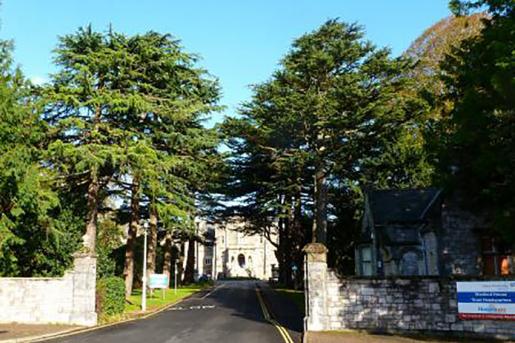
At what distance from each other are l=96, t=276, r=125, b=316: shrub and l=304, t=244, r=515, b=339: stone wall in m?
9.33

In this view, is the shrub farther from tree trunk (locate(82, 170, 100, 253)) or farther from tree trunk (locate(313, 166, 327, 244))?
tree trunk (locate(313, 166, 327, 244))

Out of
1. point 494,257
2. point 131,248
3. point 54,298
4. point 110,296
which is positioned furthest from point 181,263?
point 494,257

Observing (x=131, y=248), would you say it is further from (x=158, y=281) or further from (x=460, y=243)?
(x=460, y=243)

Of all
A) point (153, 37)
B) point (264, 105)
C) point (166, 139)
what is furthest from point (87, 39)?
point (264, 105)

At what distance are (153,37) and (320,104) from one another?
11021mm

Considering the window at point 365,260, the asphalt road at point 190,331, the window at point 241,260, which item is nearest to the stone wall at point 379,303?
the asphalt road at point 190,331

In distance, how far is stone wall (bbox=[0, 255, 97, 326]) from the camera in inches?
805

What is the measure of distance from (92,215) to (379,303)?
1766 centimetres

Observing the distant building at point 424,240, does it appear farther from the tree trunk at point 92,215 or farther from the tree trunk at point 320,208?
the tree trunk at point 92,215

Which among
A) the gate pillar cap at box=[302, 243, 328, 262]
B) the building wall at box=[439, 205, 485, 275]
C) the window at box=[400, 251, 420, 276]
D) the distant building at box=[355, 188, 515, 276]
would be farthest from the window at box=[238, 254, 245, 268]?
the gate pillar cap at box=[302, 243, 328, 262]

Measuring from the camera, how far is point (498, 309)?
Answer: 15836 mm

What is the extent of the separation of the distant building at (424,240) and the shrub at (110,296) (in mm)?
13249

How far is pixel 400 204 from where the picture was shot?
94.1ft

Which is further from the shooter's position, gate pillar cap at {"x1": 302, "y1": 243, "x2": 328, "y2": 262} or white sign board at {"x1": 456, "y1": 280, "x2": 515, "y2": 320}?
gate pillar cap at {"x1": 302, "y1": 243, "x2": 328, "y2": 262}
